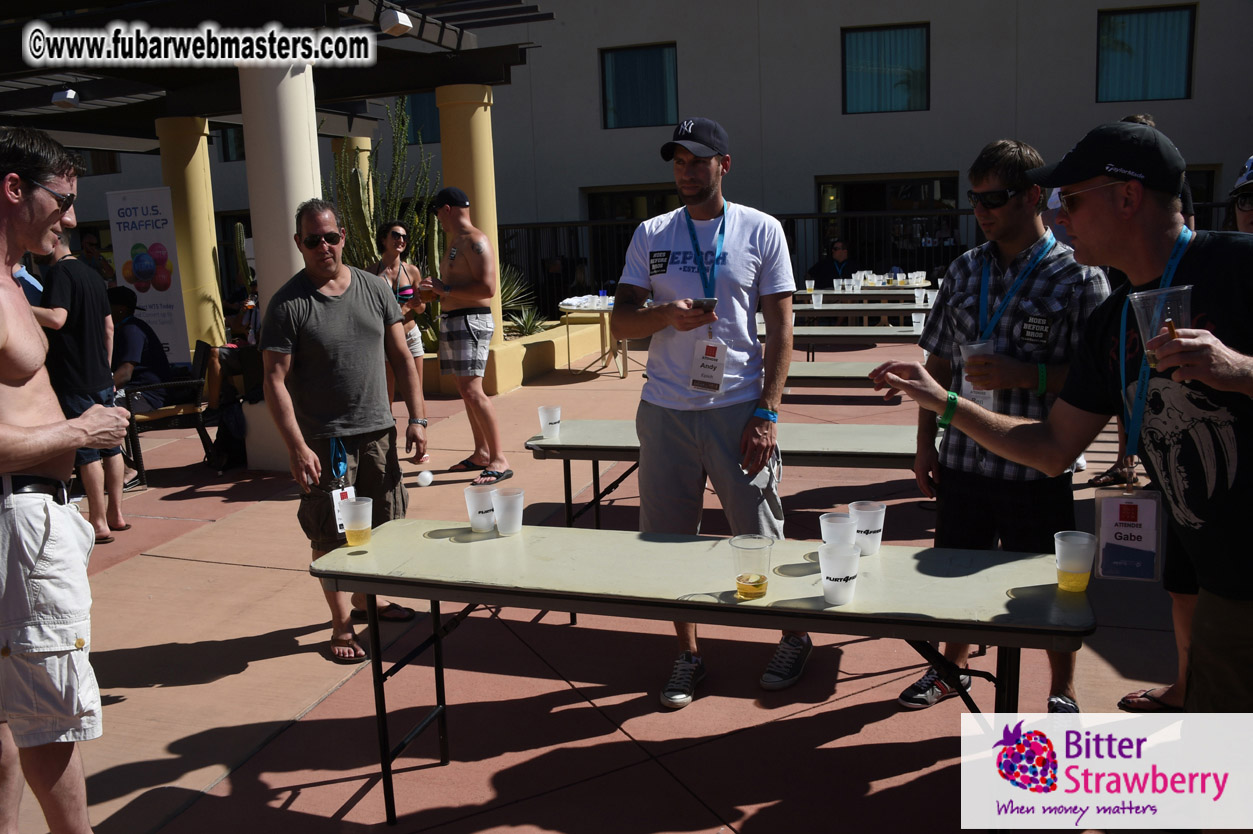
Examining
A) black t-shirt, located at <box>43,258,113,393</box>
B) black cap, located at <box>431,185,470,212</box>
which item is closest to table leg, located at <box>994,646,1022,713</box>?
black t-shirt, located at <box>43,258,113,393</box>

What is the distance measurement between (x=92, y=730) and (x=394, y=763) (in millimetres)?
1058

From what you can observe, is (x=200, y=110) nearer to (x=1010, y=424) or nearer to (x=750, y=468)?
(x=750, y=468)

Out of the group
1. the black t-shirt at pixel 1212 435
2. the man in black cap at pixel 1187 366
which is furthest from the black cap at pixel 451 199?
the black t-shirt at pixel 1212 435

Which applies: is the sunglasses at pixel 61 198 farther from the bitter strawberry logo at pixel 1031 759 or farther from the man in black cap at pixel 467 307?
the man in black cap at pixel 467 307

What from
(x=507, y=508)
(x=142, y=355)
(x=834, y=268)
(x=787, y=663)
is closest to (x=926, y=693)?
(x=787, y=663)

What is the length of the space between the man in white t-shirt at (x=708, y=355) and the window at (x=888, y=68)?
15.8 meters

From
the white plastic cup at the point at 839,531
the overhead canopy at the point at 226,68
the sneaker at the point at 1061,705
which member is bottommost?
Answer: the sneaker at the point at 1061,705

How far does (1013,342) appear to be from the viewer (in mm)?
3109

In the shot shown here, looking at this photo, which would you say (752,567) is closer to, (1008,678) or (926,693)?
(1008,678)

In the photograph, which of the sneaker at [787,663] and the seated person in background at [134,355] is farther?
the seated person in background at [134,355]

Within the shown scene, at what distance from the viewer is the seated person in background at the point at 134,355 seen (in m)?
6.82

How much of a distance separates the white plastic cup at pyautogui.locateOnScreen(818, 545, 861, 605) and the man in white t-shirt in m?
1.05

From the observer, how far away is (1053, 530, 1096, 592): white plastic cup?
2.40 m

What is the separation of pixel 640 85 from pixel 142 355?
1369cm
